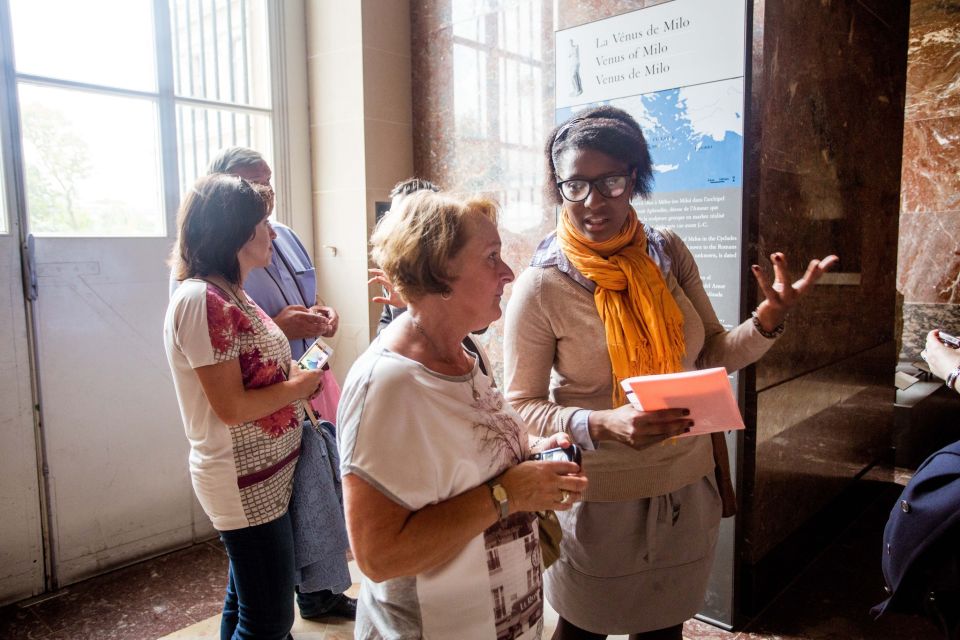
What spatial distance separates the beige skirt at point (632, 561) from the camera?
166 cm

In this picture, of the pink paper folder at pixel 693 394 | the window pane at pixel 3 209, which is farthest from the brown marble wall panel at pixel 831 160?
the window pane at pixel 3 209

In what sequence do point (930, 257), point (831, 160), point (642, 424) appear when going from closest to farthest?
point (642, 424) → point (831, 160) → point (930, 257)

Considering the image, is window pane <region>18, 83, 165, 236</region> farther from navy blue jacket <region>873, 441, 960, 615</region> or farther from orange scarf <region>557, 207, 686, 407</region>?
navy blue jacket <region>873, 441, 960, 615</region>

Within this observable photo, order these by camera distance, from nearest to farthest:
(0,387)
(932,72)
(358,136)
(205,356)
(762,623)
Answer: (205,356), (762,623), (0,387), (358,136), (932,72)

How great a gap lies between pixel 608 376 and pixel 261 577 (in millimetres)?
1045

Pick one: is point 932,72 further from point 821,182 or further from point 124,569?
point 124,569

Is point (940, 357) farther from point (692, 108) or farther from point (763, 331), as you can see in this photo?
point (692, 108)

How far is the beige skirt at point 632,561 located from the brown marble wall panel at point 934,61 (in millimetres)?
4746

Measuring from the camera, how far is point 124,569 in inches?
125

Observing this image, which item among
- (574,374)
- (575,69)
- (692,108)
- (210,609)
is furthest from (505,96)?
(210,609)

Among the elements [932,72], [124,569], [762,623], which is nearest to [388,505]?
[762,623]

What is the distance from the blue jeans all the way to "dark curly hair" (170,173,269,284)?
26.6 inches

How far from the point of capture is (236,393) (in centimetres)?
173

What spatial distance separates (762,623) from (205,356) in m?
2.24
